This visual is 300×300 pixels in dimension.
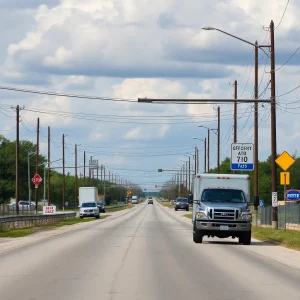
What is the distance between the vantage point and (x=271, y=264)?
72.8 feet

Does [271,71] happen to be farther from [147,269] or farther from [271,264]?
[147,269]

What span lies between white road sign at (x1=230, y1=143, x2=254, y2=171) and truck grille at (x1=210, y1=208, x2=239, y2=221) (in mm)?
19385

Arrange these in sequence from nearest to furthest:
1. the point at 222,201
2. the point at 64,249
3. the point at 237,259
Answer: the point at 237,259 → the point at 64,249 → the point at 222,201

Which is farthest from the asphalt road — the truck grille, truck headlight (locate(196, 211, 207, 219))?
truck headlight (locate(196, 211, 207, 219))

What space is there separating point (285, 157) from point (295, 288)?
19.2m

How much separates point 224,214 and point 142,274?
12.4 m

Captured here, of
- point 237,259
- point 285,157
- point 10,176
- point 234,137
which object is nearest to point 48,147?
point 234,137

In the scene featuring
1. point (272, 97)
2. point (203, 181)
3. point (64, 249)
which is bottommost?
point (64, 249)

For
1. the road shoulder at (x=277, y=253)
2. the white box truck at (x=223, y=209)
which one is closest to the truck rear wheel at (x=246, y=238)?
the white box truck at (x=223, y=209)

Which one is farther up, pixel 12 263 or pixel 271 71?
pixel 271 71

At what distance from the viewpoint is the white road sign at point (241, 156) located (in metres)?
50.0

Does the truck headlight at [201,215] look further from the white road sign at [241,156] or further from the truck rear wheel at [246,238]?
the white road sign at [241,156]

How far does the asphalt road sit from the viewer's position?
14859mm

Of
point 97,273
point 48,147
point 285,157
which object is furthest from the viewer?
point 48,147
